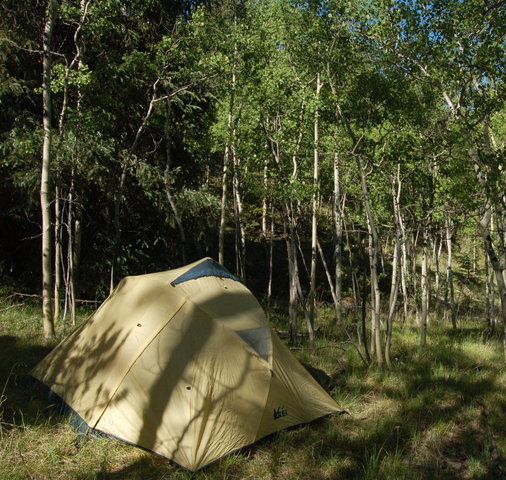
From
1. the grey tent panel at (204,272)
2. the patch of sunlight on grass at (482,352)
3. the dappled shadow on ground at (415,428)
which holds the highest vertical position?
the grey tent panel at (204,272)

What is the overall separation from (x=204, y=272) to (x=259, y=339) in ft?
3.90

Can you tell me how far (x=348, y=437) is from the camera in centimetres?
547

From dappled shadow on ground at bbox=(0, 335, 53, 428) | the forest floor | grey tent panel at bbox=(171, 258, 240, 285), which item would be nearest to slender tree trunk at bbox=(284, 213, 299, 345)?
the forest floor

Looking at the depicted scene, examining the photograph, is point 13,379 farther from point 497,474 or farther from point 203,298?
point 497,474

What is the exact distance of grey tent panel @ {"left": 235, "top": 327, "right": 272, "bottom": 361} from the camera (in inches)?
221

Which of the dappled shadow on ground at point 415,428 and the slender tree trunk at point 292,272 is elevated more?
the slender tree trunk at point 292,272

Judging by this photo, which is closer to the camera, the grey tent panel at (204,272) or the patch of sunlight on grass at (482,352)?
the grey tent panel at (204,272)

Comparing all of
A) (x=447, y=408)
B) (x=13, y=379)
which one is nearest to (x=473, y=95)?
(x=447, y=408)

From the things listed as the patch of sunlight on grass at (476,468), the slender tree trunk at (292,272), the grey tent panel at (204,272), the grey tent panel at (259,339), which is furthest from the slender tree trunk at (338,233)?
the patch of sunlight on grass at (476,468)

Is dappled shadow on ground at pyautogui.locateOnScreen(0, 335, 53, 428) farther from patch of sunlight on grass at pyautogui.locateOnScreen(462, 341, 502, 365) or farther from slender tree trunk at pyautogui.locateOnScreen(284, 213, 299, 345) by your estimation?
patch of sunlight on grass at pyautogui.locateOnScreen(462, 341, 502, 365)

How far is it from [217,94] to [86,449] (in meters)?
9.38

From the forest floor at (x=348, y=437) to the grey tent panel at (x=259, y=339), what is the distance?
918mm

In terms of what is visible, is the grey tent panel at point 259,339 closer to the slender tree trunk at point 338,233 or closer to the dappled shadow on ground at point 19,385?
the dappled shadow on ground at point 19,385

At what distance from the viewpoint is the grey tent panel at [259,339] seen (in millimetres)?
5605
